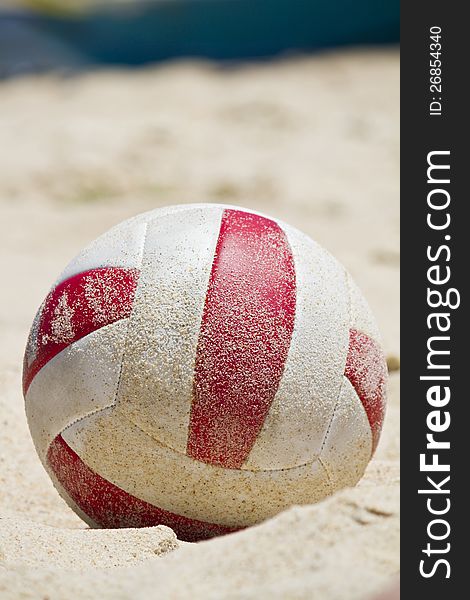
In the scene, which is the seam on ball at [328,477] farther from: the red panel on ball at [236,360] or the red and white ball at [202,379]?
the red panel on ball at [236,360]

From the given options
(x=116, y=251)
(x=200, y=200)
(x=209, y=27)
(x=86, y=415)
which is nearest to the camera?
(x=86, y=415)

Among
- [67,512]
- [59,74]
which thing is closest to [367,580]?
[67,512]

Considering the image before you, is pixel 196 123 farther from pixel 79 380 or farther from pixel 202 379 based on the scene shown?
pixel 202 379

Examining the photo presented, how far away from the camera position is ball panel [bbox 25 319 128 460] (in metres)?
2.76

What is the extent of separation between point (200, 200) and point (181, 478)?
6.02 m

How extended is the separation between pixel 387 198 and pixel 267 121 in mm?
3081

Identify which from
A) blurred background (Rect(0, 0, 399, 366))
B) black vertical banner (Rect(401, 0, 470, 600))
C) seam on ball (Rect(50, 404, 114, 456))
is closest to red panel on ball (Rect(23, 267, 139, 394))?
seam on ball (Rect(50, 404, 114, 456))

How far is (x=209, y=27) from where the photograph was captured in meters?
17.1

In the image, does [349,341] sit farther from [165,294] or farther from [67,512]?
[67,512]

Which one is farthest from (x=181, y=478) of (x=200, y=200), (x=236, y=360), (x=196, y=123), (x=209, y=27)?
(x=209, y=27)

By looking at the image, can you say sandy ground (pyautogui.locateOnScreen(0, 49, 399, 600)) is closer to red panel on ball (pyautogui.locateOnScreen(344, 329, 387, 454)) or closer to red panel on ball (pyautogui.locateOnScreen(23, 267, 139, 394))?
red panel on ball (pyautogui.locateOnScreen(344, 329, 387, 454))

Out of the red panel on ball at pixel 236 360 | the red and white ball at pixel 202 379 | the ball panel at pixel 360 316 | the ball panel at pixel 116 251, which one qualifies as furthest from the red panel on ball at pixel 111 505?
the ball panel at pixel 360 316

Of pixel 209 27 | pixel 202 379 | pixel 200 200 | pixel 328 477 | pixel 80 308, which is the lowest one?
pixel 328 477

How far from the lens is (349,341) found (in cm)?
290
